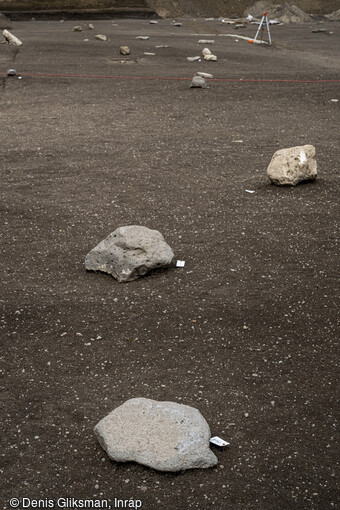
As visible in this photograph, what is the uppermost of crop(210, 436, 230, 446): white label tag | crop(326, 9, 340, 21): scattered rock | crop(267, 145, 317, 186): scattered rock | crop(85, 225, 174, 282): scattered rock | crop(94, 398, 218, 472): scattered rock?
crop(326, 9, 340, 21): scattered rock

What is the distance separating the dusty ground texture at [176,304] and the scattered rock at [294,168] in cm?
15

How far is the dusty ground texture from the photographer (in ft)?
10.2

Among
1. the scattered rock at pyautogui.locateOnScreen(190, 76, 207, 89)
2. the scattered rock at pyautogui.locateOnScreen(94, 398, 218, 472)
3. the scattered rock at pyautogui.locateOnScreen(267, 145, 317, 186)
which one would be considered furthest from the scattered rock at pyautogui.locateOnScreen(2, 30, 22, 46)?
the scattered rock at pyautogui.locateOnScreen(94, 398, 218, 472)

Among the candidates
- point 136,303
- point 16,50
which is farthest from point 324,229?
point 16,50

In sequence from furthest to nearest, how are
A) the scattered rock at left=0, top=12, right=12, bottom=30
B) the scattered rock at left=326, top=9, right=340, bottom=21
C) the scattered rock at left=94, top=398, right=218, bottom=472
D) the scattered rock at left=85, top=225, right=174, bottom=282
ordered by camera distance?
the scattered rock at left=326, top=9, right=340, bottom=21
the scattered rock at left=0, top=12, right=12, bottom=30
the scattered rock at left=85, top=225, right=174, bottom=282
the scattered rock at left=94, top=398, right=218, bottom=472

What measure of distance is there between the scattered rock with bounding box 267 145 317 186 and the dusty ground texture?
0.15 m

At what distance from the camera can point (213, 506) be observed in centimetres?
287

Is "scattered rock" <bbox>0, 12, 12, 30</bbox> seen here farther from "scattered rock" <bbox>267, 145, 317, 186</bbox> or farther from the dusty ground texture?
"scattered rock" <bbox>267, 145, 317, 186</bbox>

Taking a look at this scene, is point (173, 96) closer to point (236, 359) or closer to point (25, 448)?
point (236, 359)

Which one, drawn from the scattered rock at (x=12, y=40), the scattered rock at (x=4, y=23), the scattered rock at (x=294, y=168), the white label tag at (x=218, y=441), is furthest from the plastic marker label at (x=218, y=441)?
the scattered rock at (x=4, y=23)

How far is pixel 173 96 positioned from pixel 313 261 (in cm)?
705

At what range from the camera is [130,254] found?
4.95 m

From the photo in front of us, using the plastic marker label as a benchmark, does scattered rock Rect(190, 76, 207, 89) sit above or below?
above

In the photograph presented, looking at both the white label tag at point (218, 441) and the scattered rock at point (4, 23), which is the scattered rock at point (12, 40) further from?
the white label tag at point (218, 441)
